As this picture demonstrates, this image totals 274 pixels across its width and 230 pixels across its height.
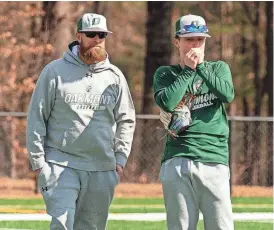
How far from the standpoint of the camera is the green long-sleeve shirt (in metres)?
7.41

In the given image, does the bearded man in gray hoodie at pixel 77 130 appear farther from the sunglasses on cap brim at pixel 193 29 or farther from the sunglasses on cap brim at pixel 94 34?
the sunglasses on cap brim at pixel 193 29

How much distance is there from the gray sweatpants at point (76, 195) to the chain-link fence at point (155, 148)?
1162 centimetres

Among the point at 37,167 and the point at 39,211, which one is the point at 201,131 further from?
the point at 39,211

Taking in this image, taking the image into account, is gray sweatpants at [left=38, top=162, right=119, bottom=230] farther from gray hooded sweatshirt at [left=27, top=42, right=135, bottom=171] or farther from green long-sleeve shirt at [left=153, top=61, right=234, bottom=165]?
green long-sleeve shirt at [left=153, top=61, right=234, bottom=165]

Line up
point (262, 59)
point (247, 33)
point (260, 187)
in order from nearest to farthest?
→ point (260, 187) → point (247, 33) → point (262, 59)

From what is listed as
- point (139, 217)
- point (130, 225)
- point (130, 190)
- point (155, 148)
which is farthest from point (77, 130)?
point (130, 190)

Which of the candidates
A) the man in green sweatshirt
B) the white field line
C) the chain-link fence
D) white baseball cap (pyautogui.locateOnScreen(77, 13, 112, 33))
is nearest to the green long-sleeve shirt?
the man in green sweatshirt

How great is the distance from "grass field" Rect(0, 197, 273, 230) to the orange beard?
5.09 meters

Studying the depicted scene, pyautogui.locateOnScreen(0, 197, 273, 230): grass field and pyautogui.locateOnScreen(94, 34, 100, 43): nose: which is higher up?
pyautogui.locateOnScreen(94, 34, 100, 43): nose

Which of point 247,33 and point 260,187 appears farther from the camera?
point 247,33

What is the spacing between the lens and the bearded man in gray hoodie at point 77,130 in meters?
7.96

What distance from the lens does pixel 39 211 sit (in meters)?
15.5

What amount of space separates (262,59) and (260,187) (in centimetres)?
1714

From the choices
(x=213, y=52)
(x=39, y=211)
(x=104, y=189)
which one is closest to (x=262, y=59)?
(x=213, y=52)
